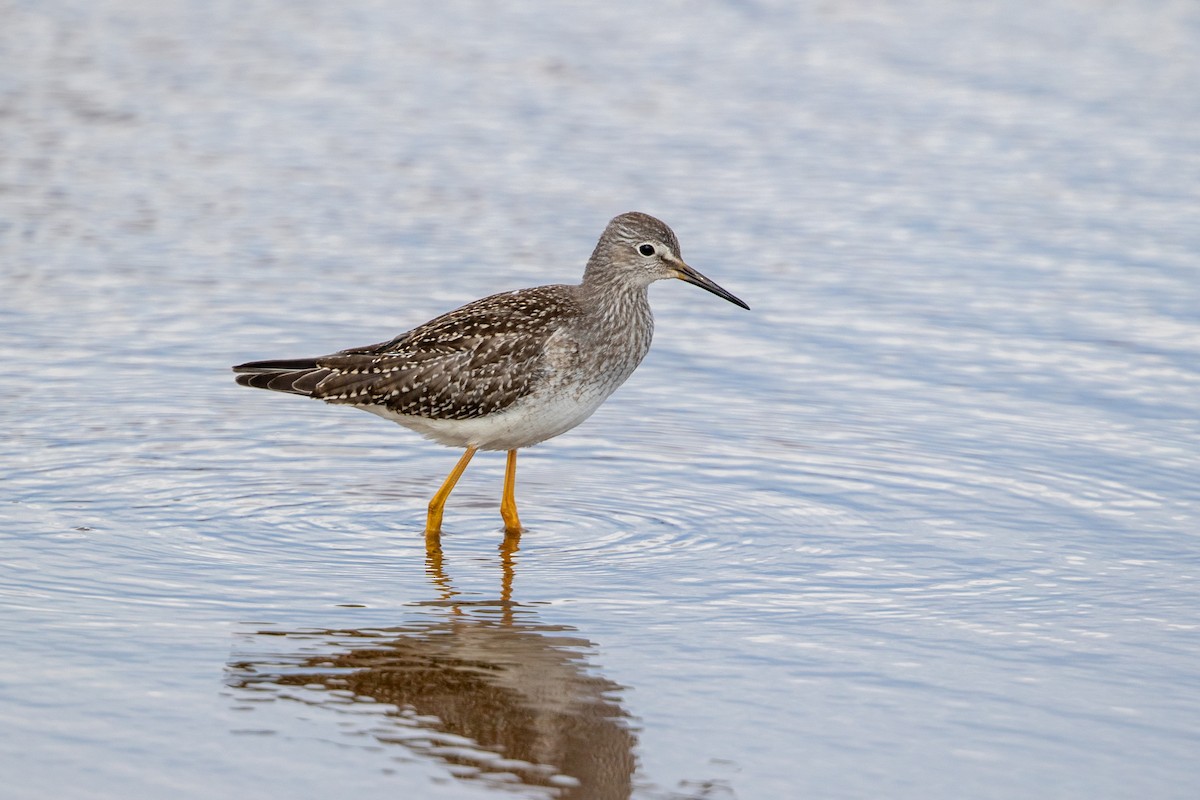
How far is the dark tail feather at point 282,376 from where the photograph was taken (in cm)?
913

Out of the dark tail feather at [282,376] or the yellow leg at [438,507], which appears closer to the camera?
the yellow leg at [438,507]

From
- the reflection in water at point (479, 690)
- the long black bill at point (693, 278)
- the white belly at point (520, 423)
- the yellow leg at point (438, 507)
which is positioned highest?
the long black bill at point (693, 278)

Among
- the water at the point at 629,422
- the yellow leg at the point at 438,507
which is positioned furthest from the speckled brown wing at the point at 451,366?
the water at the point at 629,422

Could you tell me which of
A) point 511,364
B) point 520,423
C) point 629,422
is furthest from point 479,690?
point 629,422

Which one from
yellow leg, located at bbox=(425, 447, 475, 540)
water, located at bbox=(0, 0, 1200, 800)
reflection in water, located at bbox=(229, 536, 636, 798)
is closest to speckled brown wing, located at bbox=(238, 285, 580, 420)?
yellow leg, located at bbox=(425, 447, 475, 540)

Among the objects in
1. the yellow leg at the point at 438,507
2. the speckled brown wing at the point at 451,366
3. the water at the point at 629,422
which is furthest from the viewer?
the speckled brown wing at the point at 451,366

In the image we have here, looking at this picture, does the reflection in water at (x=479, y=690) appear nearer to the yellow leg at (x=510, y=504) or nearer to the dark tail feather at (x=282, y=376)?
the yellow leg at (x=510, y=504)

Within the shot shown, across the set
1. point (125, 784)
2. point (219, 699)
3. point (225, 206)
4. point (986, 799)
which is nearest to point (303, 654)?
point (219, 699)

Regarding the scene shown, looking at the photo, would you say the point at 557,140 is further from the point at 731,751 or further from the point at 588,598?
the point at 731,751

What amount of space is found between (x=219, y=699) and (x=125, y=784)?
2.36 feet

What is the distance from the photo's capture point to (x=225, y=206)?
14039 millimetres

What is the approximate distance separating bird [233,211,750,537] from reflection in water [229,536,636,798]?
1.36m

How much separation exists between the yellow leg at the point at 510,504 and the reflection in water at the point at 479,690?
1.07 metres

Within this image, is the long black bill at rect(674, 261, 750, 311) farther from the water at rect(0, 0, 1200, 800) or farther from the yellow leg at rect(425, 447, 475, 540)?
the yellow leg at rect(425, 447, 475, 540)
